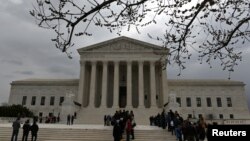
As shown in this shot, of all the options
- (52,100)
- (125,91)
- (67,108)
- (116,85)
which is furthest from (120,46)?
(52,100)

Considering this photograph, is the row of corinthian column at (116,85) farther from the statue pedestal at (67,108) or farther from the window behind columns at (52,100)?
the window behind columns at (52,100)

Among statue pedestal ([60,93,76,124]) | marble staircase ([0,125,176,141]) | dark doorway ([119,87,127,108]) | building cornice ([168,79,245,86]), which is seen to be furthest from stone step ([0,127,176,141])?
building cornice ([168,79,245,86])

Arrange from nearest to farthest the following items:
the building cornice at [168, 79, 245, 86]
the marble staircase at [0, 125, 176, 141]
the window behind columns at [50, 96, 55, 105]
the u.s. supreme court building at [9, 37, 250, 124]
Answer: the marble staircase at [0, 125, 176, 141] < the u.s. supreme court building at [9, 37, 250, 124] < the building cornice at [168, 79, 245, 86] < the window behind columns at [50, 96, 55, 105]

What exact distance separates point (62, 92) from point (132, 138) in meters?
46.0

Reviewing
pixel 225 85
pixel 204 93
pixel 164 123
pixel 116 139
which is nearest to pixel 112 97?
pixel 204 93

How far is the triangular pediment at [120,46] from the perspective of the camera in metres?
53.1

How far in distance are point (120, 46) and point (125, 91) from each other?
9.91 m

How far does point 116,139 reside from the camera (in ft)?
48.3

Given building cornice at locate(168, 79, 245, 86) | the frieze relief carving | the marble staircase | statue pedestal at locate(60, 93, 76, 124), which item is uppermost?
the frieze relief carving

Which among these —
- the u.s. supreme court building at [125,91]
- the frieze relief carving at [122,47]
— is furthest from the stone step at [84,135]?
the frieze relief carving at [122,47]

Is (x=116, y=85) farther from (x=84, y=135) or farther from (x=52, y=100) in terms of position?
(x=84, y=135)

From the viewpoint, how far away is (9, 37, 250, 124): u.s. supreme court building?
4786cm

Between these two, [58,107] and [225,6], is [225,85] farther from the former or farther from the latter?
[225,6]

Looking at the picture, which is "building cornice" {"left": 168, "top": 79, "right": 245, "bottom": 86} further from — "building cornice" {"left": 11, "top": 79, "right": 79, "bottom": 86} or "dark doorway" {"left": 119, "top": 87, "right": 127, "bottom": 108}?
"building cornice" {"left": 11, "top": 79, "right": 79, "bottom": 86}
